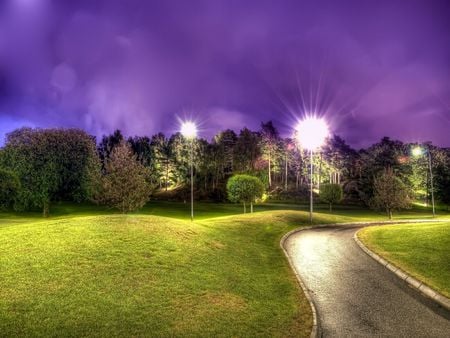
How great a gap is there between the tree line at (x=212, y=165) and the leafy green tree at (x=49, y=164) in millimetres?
143

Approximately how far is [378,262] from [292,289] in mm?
8706

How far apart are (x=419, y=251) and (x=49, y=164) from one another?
52.7 metres

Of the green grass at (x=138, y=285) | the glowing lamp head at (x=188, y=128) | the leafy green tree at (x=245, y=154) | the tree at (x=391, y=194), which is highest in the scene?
the leafy green tree at (x=245, y=154)

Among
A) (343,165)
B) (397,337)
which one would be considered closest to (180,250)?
(397,337)

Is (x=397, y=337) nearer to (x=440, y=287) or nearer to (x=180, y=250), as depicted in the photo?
(x=440, y=287)

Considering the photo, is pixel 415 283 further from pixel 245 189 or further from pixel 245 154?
pixel 245 154

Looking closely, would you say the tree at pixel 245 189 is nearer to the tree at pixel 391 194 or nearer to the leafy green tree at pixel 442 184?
the tree at pixel 391 194

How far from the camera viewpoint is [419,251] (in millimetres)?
23062

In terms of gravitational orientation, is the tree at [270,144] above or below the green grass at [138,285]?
above

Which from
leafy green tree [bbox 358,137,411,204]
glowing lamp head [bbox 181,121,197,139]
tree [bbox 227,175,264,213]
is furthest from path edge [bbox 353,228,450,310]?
leafy green tree [bbox 358,137,411,204]

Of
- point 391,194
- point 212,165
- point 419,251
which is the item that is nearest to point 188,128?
point 419,251

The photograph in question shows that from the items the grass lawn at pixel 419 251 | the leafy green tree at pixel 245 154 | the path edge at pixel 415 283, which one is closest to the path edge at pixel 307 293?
the path edge at pixel 415 283

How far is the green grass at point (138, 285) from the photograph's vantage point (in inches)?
437

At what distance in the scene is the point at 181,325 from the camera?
11289 millimetres
